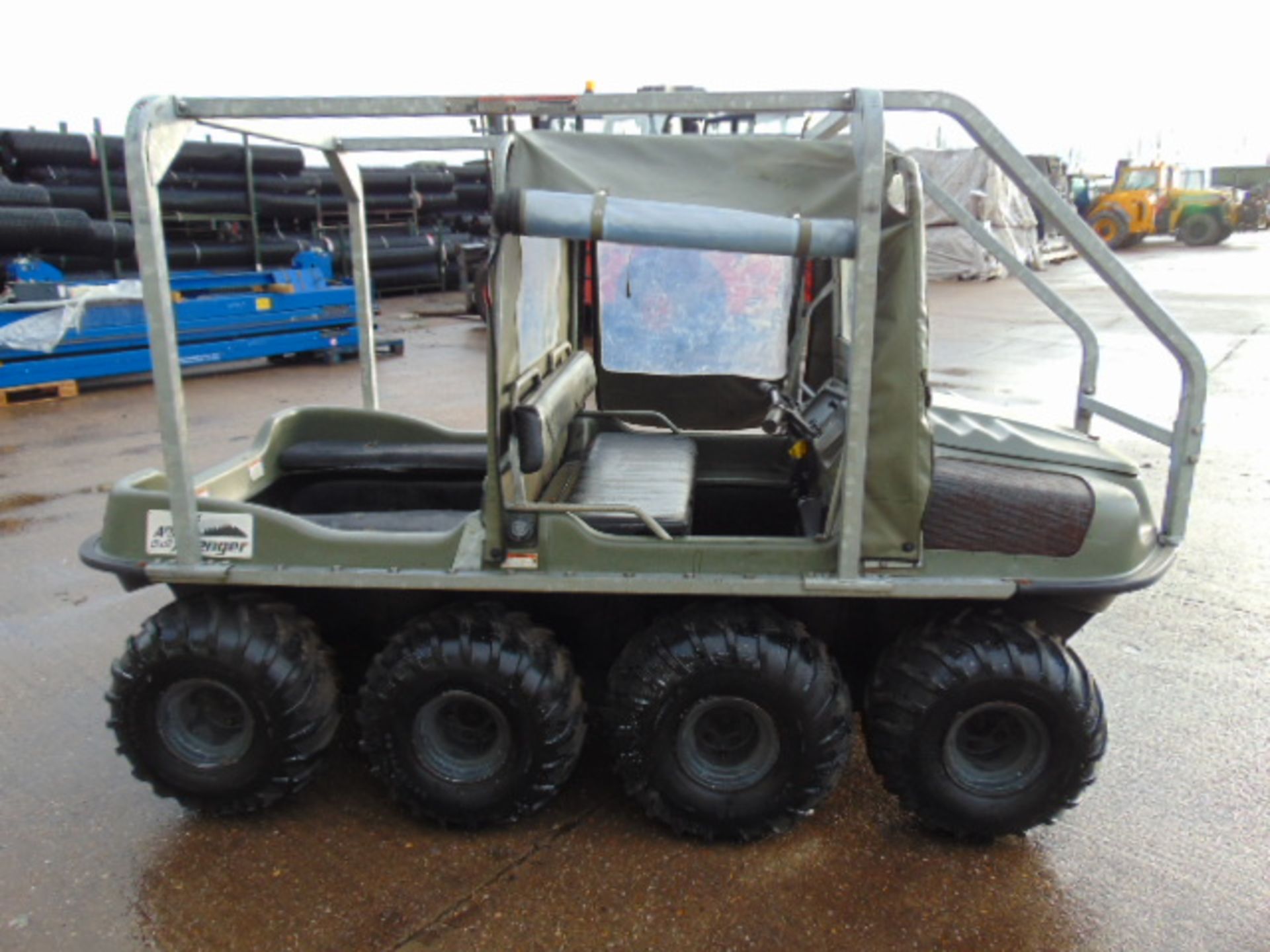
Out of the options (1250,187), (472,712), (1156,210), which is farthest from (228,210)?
(1250,187)

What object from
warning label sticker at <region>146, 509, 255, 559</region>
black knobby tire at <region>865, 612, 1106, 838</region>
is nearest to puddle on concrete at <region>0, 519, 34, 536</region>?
warning label sticker at <region>146, 509, 255, 559</region>

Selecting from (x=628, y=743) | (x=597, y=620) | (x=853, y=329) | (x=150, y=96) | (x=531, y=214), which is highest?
(x=150, y=96)

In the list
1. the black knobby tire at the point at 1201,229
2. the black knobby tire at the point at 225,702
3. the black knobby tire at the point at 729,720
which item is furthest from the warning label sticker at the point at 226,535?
the black knobby tire at the point at 1201,229

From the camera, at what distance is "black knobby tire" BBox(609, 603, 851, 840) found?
2.87 m

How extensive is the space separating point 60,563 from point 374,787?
3.01 meters

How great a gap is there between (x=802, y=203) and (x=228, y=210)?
14085mm

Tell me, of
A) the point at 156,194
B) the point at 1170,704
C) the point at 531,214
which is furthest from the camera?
the point at 1170,704

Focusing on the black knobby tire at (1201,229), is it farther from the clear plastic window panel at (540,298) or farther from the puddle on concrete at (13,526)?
the puddle on concrete at (13,526)

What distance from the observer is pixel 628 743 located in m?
2.95

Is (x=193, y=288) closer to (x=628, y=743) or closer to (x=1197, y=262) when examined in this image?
(x=628, y=743)

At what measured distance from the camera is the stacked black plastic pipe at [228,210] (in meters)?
11.6

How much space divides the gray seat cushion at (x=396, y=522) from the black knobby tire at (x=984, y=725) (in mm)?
1464

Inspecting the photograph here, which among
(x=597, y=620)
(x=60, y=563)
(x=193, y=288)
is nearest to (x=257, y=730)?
(x=597, y=620)

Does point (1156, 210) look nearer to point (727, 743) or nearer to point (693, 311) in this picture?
point (693, 311)
